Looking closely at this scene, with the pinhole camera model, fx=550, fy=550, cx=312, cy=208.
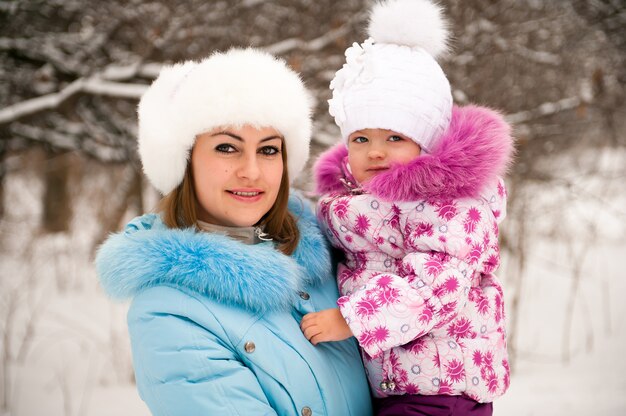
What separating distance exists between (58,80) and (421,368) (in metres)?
3.97

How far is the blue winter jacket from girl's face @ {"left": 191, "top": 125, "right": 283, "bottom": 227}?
0.13 m

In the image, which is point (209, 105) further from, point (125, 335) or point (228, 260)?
point (125, 335)

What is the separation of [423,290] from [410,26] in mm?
1060

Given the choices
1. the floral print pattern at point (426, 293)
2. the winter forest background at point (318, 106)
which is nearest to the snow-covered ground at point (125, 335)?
the winter forest background at point (318, 106)

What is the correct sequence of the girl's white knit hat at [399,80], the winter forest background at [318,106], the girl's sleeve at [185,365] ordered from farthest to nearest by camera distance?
the winter forest background at [318,106]
the girl's white knit hat at [399,80]
the girl's sleeve at [185,365]

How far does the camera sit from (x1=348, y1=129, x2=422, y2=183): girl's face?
214 cm

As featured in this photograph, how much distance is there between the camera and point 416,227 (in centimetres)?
195


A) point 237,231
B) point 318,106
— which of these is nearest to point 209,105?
point 237,231

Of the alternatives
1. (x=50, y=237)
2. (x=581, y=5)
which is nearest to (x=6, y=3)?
(x=581, y=5)

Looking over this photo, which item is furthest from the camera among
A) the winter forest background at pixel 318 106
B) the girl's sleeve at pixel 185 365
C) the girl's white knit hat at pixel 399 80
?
the winter forest background at pixel 318 106

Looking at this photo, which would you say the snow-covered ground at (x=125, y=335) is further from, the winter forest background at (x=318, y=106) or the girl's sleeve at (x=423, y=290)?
the girl's sleeve at (x=423, y=290)

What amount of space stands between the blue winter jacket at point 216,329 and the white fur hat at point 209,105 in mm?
270

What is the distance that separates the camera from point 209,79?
6.25 feet

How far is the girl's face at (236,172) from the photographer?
190 centimetres
